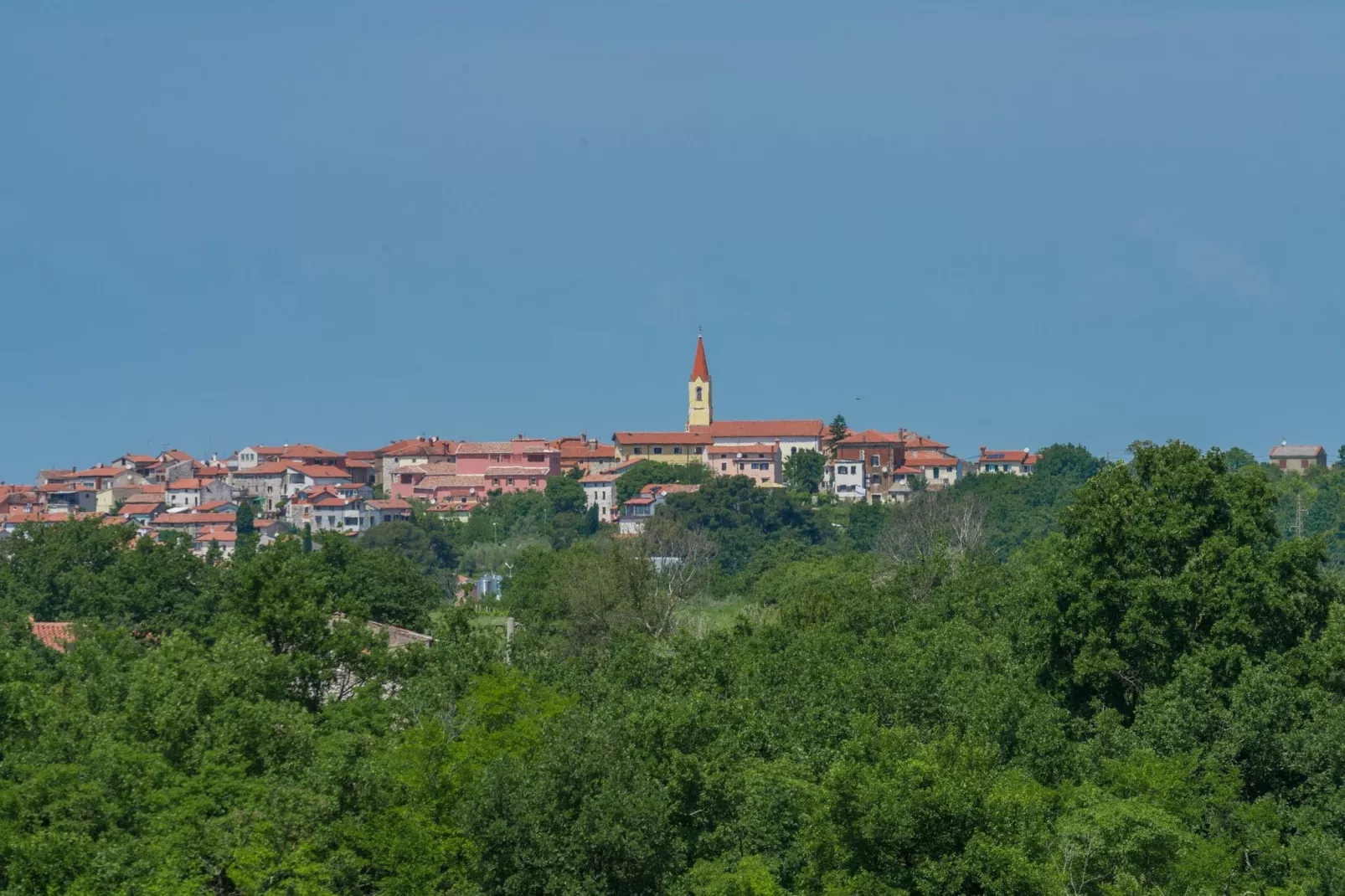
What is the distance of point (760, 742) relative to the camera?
3366 centimetres

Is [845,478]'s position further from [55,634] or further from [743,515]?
[55,634]

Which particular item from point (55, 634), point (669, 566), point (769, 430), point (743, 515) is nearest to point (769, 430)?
point (769, 430)

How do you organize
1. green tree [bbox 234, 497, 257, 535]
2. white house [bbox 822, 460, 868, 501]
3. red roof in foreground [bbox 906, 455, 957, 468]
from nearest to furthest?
green tree [bbox 234, 497, 257, 535] → white house [bbox 822, 460, 868, 501] → red roof in foreground [bbox 906, 455, 957, 468]

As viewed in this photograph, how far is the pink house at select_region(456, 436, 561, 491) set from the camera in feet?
556

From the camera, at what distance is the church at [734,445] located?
167 m

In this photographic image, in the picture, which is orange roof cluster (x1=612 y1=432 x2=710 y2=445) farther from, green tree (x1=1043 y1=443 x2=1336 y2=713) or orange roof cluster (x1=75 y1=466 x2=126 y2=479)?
green tree (x1=1043 y1=443 x2=1336 y2=713)

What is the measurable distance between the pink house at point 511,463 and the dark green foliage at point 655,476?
12.0 metres

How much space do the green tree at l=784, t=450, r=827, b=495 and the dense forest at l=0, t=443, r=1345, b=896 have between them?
10505 centimetres

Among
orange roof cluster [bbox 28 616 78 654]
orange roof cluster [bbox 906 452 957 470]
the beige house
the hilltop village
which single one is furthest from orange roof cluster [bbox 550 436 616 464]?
Result: orange roof cluster [bbox 28 616 78 654]

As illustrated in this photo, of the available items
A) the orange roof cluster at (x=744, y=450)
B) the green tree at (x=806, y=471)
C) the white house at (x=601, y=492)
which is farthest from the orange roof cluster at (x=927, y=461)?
the white house at (x=601, y=492)

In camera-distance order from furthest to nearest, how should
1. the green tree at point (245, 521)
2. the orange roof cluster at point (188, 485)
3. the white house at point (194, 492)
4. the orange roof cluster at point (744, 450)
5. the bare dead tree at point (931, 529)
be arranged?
1. the orange roof cluster at point (188, 485)
2. the white house at point (194, 492)
3. the orange roof cluster at point (744, 450)
4. the green tree at point (245, 521)
5. the bare dead tree at point (931, 529)

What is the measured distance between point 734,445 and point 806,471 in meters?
15.4

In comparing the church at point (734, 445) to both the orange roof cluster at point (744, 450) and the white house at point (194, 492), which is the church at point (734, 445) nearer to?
the orange roof cluster at point (744, 450)

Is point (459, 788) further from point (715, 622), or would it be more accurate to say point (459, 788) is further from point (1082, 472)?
point (1082, 472)
